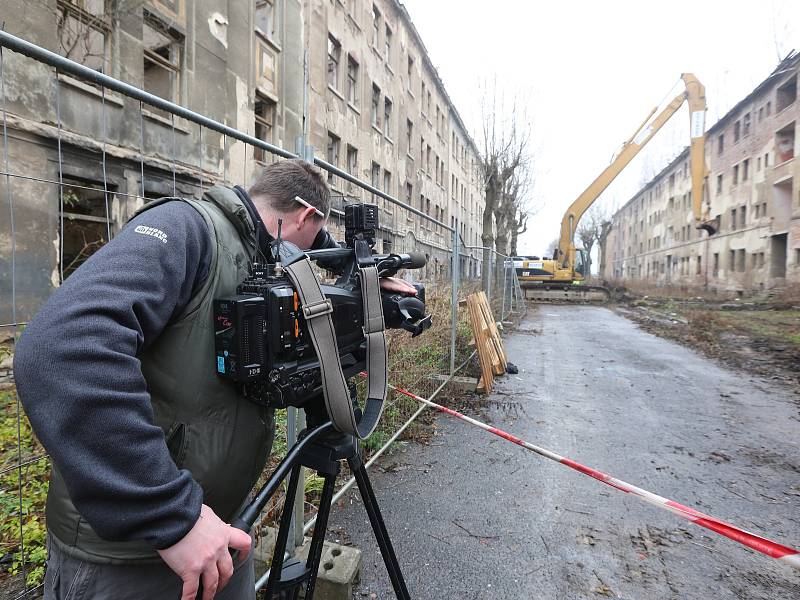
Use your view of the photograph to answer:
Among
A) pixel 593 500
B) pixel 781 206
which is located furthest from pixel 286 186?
pixel 781 206

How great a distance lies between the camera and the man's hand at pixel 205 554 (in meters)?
0.88

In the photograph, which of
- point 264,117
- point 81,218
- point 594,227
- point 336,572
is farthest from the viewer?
point 594,227

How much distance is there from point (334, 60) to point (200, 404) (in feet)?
61.2

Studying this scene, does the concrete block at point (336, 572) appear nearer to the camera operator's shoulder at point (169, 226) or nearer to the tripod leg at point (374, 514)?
the tripod leg at point (374, 514)

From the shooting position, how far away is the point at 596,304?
2319cm

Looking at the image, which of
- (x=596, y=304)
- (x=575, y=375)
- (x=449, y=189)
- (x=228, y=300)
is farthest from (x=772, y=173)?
(x=228, y=300)

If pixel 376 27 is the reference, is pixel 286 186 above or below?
below

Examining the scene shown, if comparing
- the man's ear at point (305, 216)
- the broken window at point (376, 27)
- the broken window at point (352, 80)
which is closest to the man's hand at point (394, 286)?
the man's ear at point (305, 216)

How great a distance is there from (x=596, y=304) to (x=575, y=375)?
17.6m

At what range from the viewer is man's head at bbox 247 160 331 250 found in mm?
1388

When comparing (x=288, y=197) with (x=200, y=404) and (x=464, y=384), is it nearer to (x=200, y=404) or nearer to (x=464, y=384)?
(x=200, y=404)

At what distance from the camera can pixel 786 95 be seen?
24.9 meters

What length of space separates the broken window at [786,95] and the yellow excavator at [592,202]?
8603 millimetres

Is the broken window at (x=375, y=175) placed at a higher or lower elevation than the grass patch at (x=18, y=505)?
higher
